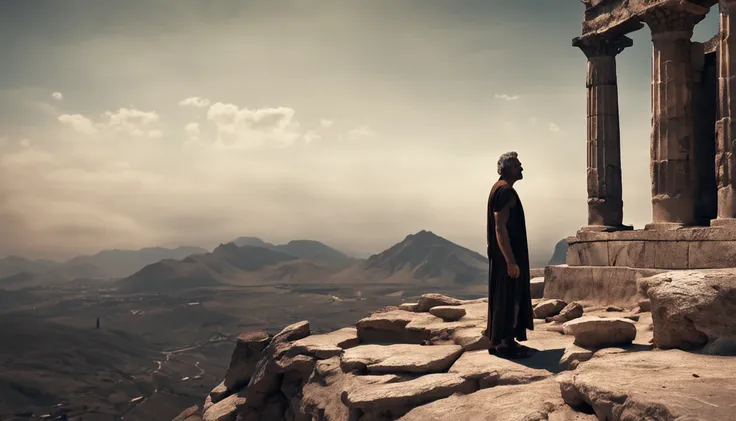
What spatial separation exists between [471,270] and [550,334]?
180m

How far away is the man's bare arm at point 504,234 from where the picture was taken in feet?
25.5

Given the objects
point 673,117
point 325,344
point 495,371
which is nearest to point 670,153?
point 673,117

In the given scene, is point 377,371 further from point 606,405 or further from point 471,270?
point 471,270

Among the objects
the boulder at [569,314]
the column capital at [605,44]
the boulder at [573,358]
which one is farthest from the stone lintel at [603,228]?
the boulder at [573,358]

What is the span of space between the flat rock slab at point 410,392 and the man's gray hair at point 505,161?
2.79 metres

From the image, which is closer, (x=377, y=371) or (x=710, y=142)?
(x=377, y=371)

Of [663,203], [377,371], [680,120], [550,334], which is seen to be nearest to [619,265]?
[663,203]

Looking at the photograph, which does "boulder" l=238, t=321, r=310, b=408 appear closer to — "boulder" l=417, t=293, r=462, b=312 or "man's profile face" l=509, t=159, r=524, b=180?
"boulder" l=417, t=293, r=462, b=312

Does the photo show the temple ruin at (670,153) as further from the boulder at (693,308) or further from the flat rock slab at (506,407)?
the flat rock slab at (506,407)

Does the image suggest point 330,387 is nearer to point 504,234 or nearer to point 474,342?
point 474,342

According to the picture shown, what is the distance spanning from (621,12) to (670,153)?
3351 mm

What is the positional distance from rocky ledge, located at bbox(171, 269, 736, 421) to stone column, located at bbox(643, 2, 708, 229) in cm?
288

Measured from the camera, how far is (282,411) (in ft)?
37.2

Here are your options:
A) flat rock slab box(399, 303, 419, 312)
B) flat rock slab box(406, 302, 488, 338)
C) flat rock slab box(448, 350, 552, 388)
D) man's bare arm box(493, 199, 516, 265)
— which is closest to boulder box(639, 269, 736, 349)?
flat rock slab box(448, 350, 552, 388)
